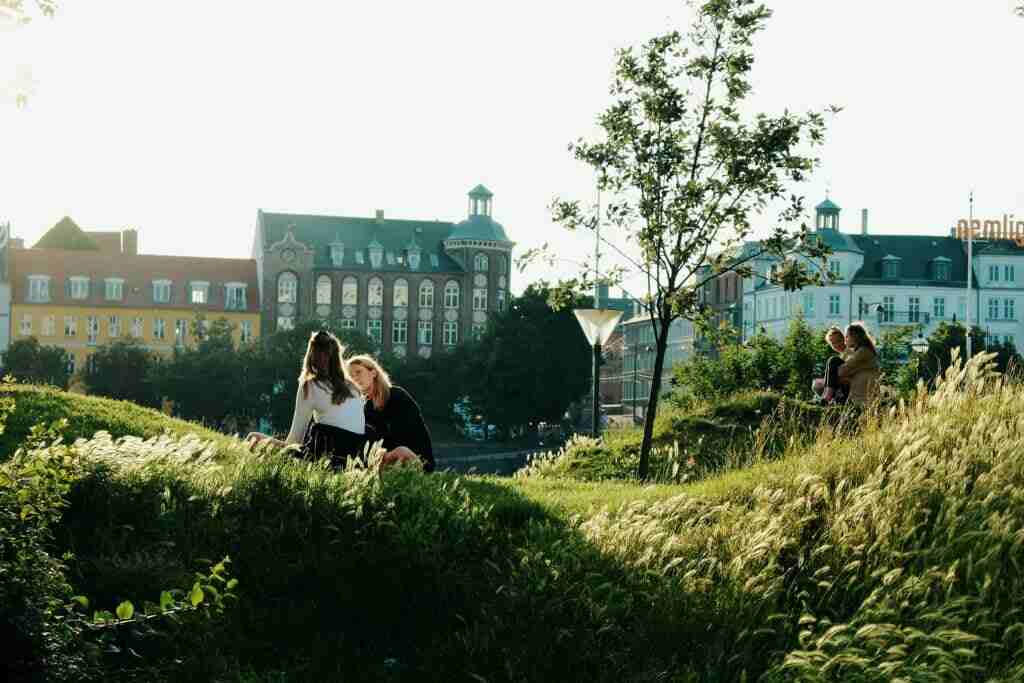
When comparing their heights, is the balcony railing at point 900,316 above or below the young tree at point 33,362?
above

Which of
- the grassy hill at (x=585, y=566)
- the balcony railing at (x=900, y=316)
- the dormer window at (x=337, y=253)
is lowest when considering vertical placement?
the grassy hill at (x=585, y=566)

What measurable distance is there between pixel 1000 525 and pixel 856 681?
2053 millimetres

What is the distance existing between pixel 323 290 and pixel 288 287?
408cm

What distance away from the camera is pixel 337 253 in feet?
420

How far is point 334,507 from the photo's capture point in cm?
1052

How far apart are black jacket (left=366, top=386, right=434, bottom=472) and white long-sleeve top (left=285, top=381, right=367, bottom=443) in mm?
876

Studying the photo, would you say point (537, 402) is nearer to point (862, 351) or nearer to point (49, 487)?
point (862, 351)

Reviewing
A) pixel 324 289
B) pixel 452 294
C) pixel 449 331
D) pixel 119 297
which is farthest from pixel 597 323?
pixel 452 294

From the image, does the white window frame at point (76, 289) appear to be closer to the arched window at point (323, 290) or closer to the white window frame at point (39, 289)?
the white window frame at point (39, 289)

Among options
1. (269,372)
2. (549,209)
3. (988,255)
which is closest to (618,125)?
(549,209)

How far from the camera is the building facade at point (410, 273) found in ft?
419

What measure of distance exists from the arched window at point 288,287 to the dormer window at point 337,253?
15.9 ft

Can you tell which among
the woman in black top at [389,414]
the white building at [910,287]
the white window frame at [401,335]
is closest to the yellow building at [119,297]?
the white window frame at [401,335]

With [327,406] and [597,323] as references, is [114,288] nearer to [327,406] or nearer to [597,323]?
[597,323]
